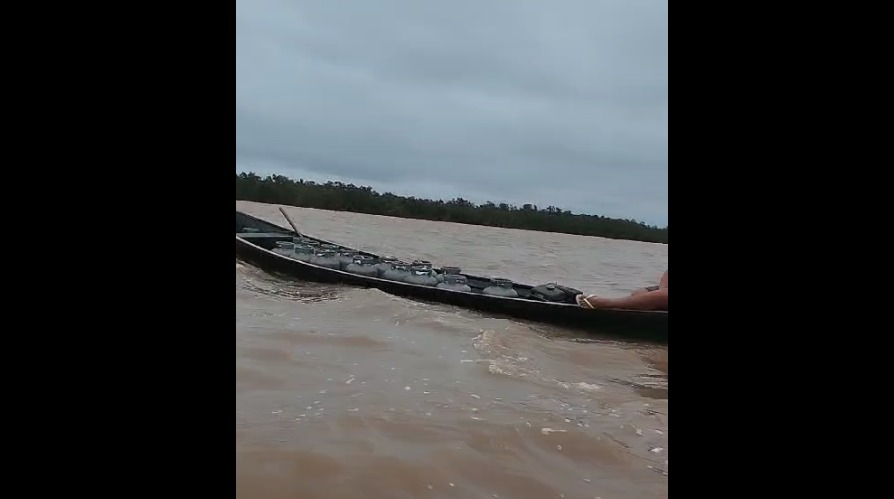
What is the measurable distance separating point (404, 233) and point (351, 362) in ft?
38.8

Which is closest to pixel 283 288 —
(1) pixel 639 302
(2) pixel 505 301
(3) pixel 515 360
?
(2) pixel 505 301

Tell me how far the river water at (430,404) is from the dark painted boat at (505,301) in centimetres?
12

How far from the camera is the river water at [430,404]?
1999mm

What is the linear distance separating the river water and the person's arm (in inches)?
14.1

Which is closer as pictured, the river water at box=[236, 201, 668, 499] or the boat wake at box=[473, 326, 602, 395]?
the river water at box=[236, 201, 668, 499]

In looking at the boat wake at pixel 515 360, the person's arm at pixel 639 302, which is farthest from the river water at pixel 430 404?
the person's arm at pixel 639 302

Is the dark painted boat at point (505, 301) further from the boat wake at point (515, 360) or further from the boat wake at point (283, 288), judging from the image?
the boat wake at point (515, 360)

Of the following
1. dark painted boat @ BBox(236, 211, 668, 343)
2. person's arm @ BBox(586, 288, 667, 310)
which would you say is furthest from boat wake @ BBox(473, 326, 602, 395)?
person's arm @ BBox(586, 288, 667, 310)

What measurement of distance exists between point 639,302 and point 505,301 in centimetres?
116

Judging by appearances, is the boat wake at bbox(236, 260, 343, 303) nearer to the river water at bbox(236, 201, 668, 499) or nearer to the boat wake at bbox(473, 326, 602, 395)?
the river water at bbox(236, 201, 668, 499)

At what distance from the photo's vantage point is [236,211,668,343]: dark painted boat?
471cm

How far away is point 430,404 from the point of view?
9.14 ft

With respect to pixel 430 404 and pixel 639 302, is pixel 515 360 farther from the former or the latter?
pixel 639 302
